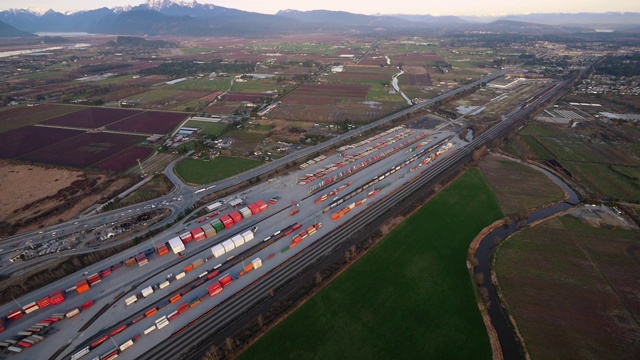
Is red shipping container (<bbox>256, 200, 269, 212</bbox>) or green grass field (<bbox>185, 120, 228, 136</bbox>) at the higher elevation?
green grass field (<bbox>185, 120, 228, 136</bbox>)

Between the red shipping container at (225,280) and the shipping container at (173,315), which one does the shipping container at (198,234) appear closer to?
the red shipping container at (225,280)

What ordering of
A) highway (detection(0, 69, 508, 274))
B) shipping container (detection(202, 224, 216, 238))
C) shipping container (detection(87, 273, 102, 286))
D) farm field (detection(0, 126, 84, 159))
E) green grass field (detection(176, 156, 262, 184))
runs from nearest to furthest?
shipping container (detection(87, 273, 102, 286))
highway (detection(0, 69, 508, 274))
shipping container (detection(202, 224, 216, 238))
green grass field (detection(176, 156, 262, 184))
farm field (detection(0, 126, 84, 159))

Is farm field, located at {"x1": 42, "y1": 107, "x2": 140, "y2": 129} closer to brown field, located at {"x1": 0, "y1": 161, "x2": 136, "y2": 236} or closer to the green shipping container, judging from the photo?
brown field, located at {"x1": 0, "y1": 161, "x2": 136, "y2": 236}

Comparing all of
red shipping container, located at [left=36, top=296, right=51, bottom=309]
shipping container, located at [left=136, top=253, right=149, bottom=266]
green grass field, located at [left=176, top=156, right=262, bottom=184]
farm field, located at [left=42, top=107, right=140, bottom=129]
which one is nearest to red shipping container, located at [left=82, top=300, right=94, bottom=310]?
red shipping container, located at [left=36, top=296, right=51, bottom=309]

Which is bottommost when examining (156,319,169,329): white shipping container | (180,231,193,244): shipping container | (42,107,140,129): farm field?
(156,319,169,329): white shipping container

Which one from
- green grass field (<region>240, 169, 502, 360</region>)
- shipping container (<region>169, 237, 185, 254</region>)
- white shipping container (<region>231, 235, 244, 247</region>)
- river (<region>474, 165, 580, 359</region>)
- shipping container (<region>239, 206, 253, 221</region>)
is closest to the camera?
green grass field (<region>240, 169, 502, 360</region>)

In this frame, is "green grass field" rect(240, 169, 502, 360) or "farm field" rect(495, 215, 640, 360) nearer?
"green grass field" rect(240, 169, 502, 360)

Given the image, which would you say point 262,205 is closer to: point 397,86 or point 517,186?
point 517,186

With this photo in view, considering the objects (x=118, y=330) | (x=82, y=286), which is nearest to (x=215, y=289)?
(x=118, y=330)
